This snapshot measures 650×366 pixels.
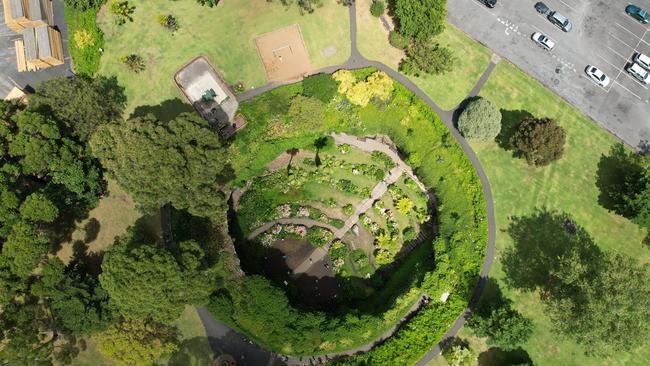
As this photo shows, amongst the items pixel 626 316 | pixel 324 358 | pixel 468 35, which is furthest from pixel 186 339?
pixel 468 35

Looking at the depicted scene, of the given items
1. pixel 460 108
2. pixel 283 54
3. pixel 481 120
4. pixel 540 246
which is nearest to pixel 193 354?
pixel 283 54

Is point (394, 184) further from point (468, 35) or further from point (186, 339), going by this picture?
point (186, 339)

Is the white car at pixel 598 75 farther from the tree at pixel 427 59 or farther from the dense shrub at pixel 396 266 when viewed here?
the dense shrub at pixel 396 266

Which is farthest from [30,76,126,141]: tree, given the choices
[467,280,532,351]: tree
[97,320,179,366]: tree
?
[467,280,532,351]: tree

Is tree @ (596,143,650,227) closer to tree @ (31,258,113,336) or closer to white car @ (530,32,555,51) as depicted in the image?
white car @ (530,32,555,51)

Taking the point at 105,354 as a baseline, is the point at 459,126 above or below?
above

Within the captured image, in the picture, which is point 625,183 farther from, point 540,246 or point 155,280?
point 155,280

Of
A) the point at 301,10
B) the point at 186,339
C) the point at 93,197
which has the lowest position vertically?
the point at 186,339
